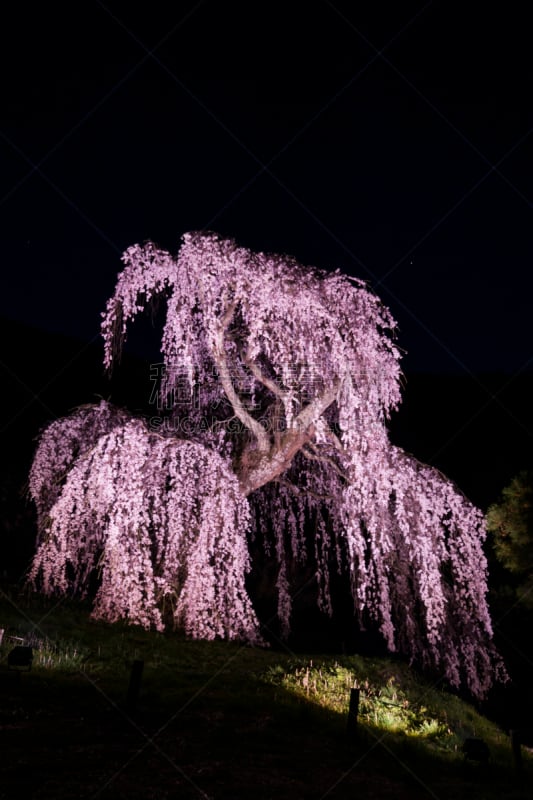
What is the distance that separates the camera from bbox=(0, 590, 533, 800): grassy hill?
12.4ft

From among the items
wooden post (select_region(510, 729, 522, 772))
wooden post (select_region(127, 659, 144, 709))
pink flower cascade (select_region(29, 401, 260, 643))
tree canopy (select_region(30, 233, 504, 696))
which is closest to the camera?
wooden post (select_region(127, 659, 144, 709))

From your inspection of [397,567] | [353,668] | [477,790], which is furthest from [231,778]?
[397,567]

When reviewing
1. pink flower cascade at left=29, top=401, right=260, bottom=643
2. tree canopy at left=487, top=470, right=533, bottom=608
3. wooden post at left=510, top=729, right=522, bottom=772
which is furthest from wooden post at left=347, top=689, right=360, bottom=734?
tree canopy at left=487, top=470, right=533, bottom=608

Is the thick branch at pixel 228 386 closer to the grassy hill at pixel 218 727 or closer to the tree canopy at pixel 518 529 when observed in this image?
the grassy hill at pixel 218 727

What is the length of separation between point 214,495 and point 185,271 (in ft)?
10.6

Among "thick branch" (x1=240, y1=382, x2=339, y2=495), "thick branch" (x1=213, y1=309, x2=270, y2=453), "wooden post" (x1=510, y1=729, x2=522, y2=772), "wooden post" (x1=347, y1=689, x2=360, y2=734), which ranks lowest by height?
"wooden post" (x1=510, y1=729, x2=522, y2=772)

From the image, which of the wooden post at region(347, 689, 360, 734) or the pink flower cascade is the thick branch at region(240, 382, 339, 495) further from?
the wooden post at region(347, 689, 360, 734)

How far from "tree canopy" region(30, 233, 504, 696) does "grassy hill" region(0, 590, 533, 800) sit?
2.13 ft

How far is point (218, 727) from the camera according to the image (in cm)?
499

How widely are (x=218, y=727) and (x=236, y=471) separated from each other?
17.2 ft

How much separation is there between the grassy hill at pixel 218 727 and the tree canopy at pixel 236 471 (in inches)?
25.5

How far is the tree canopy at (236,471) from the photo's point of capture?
769cm

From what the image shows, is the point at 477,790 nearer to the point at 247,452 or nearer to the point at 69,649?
the point at 69,649

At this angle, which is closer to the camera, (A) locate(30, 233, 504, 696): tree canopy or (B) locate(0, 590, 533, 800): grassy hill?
(B) locate(0, 590, 533, 800): grassy hill
